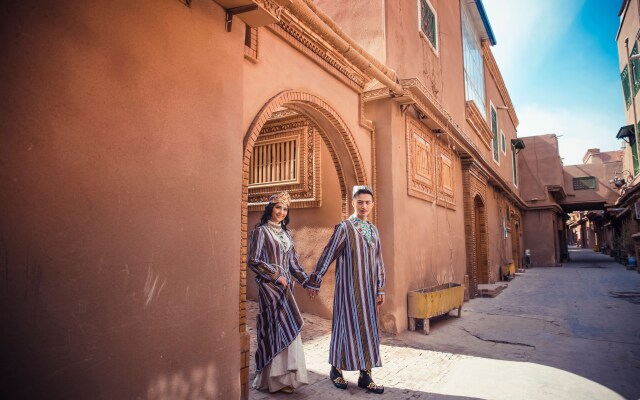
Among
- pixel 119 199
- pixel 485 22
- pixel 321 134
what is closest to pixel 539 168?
pixel 485 22

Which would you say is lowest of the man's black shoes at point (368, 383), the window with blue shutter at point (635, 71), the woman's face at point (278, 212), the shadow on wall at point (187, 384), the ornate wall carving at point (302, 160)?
the man's black shoes at point (368, 383)

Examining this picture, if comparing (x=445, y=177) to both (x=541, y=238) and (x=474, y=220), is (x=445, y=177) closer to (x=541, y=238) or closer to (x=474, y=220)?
(x=474, y=220)

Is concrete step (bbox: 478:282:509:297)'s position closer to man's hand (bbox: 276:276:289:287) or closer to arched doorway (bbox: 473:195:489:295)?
arched doorway (bbox: 473:195:489:295)

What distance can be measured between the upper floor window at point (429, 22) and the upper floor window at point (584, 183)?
2245 cm

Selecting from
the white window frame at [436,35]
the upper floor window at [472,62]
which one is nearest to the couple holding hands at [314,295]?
the white window frame at [436,35]

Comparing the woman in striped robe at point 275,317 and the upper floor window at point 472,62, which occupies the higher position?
the upper floor window at point 472,62

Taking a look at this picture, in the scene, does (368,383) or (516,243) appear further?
(516,243)

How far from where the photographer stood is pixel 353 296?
3818mm

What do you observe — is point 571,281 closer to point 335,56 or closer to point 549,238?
point 549,238

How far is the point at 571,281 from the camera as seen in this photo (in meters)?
14.0

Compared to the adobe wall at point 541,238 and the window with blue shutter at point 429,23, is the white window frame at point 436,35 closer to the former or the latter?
the window with blue shutter at point 429,23

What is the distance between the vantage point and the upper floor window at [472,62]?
37.4 ft

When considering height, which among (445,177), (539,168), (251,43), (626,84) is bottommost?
(445,177)

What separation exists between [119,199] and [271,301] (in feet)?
5.72
